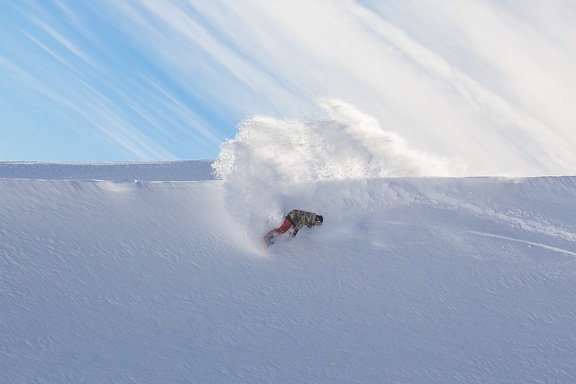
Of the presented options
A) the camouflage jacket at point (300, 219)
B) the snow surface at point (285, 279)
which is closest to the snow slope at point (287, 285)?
the snow surface at point (285, 279)

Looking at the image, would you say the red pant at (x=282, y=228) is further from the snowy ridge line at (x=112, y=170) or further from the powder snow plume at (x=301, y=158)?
the snowy ridge line at (x=112, y=170)

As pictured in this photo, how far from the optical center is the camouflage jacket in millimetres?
10664

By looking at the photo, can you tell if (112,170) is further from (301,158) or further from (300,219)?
(300,219)

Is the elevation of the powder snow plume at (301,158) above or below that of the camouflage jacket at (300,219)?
above

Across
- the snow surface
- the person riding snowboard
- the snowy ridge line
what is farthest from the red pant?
the snowy ridge line

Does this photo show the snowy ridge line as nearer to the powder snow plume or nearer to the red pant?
the powder snow plume

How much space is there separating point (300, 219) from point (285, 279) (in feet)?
5.14

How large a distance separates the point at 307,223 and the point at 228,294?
8.05ft

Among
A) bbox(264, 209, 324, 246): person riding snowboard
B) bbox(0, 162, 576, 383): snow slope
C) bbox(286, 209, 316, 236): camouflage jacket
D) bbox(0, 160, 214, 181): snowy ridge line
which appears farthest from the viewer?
bbox(0, 160, 214, 181): snowy ridge line

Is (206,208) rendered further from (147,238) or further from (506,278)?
(506,278)

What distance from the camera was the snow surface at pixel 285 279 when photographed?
7.44m

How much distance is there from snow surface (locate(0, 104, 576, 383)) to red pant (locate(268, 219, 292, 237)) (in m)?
0.21

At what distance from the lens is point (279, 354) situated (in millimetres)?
7605

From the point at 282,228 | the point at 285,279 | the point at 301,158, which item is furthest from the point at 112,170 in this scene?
the point at 285,279
